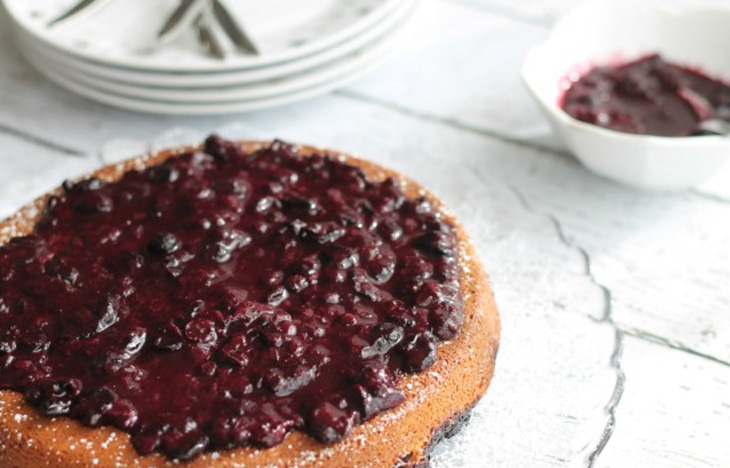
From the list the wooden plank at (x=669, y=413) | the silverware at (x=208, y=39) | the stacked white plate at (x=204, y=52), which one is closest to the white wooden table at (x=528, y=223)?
the wooden plank at (x=669, y=413)

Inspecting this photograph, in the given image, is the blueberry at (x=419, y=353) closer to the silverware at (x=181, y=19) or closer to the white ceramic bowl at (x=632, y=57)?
the white ceramic bowl at (x=632, y=57)

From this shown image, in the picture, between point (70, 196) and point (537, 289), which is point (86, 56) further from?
point (537, 289)

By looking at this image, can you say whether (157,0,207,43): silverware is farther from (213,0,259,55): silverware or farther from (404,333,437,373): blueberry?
(404,333,437,373): blueberry

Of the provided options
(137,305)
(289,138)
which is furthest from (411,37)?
(137,305)

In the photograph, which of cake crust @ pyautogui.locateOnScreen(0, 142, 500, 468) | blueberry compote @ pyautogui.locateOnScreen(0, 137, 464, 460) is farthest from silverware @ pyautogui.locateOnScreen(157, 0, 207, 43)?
cake crust @ pyautogui.locateOnScreen(0, 142, 500, 468)

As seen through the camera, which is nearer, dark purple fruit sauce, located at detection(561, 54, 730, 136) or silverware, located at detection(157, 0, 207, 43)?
dark purple fruit sauce, located at detection(561, 54, 730, 136)

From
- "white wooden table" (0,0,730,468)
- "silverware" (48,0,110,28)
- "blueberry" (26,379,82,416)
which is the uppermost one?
"silverware" (48,0,110,28)
